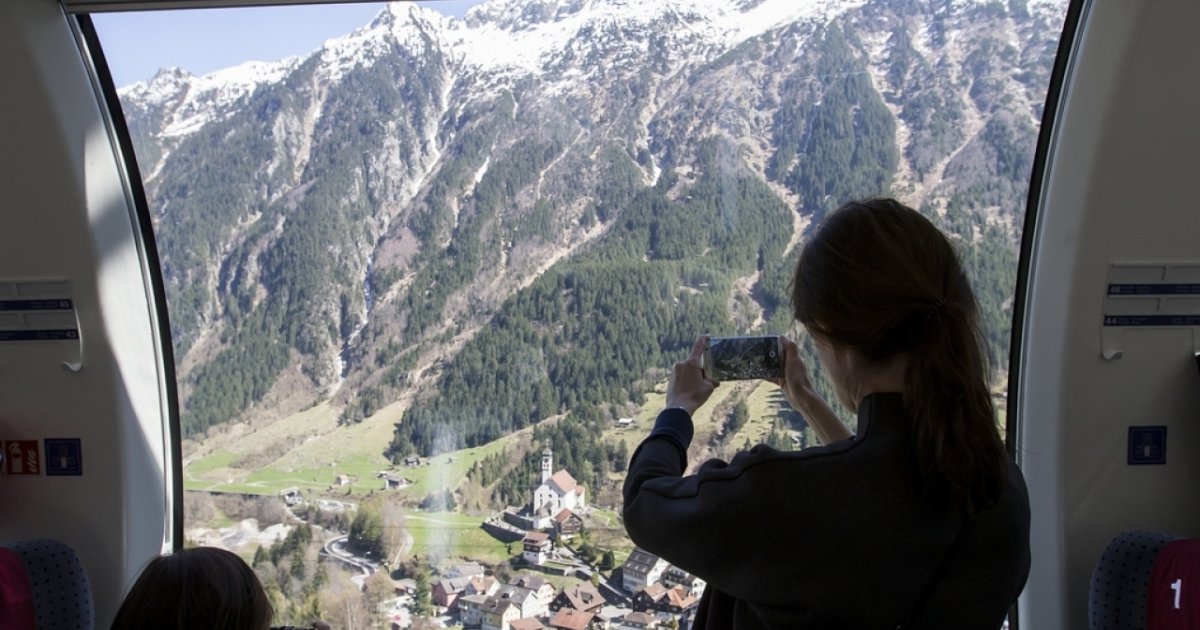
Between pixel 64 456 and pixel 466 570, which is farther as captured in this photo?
pixel 466 570

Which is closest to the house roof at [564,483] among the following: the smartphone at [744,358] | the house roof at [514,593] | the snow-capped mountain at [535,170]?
the snow-capped mountain at [535,170]

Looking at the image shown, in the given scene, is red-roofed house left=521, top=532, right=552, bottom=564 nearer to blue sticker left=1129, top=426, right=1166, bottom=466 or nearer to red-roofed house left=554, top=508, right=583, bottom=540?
red-roofed house left=554, top=508, right=583, bottom=540

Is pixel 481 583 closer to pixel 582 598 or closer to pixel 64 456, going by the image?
pixel 582 598

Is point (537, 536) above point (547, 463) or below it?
below

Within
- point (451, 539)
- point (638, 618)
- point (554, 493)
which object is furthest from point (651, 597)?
point (451, 539)

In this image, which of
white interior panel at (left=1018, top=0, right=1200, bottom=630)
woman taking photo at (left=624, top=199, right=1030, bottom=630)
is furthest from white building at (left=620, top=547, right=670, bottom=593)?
woman taking photo at (left=624, top=199, right=1030, bottom=630)

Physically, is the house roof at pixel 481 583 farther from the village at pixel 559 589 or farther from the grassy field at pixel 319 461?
the grassy field at pixel 319 461

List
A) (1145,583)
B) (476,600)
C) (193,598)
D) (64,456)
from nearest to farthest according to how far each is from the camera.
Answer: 1. (193,598)
2. (1145,583)
3. (64,456)
4. (476,600)
